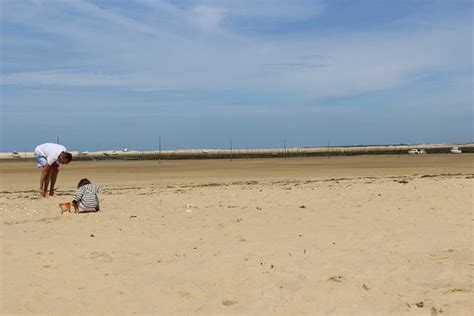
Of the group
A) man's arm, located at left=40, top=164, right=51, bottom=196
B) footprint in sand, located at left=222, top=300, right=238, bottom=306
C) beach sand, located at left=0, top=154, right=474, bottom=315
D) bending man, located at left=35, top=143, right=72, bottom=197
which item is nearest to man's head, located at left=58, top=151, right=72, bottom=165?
bending man, located at left=35, top=143, right=72, bottom=197

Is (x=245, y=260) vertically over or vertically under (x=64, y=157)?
under

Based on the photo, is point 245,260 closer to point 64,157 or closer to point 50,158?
point 64,157

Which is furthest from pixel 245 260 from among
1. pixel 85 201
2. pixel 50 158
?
pixel 50 158

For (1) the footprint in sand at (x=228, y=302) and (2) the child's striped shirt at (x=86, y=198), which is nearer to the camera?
(1) the footprint in sand at (x=228, y=302)

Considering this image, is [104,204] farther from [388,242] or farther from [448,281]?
[448,281]

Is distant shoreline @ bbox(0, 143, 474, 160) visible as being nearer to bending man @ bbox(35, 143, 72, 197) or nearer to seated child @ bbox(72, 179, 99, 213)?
bending man @ bbox(35, 143, 72, 197)

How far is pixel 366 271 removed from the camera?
17.7 feet

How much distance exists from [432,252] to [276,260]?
1.75 metres

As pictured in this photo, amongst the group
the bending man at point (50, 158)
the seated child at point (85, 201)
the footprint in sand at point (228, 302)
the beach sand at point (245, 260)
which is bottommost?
the footprint in sand at point (228, 302)

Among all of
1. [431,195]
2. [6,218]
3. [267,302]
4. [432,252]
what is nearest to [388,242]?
[432,252]

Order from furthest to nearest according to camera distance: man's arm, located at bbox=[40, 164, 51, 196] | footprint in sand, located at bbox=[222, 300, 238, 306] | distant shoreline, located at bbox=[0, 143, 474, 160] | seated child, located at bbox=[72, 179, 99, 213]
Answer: distant shoreline, located at bbox=[0, 143, 474, 160] < man's arm, located at bbox=[40, 164, 51, 196] < seated child, located at bbox=[72, 179, 99, 213] < footprint in sand, located at bbox=[222, 300, 238, 306]

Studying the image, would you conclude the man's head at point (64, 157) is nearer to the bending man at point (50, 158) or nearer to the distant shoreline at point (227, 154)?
the bending man at point (50, 158)

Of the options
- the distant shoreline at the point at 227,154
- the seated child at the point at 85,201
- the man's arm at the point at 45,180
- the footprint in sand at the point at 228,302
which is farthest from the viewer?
the distant shoreline at the point at 227,154

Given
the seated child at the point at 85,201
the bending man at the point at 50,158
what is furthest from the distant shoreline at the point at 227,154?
the seated child at the point at 85,201
